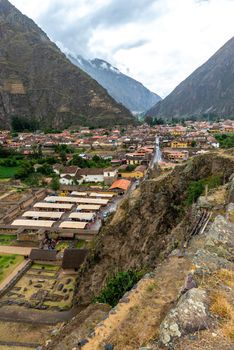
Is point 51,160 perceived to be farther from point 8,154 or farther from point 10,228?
point 10,228

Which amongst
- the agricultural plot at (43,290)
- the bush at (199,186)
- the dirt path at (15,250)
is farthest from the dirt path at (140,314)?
the dirt path at (15,250)

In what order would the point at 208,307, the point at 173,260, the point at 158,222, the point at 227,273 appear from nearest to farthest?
the point at 208,307 < the point at 227,273 < the point at 173,260 < the point at 158,222

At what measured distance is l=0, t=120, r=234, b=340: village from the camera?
71.3 ft

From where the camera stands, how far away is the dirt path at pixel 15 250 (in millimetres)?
28306

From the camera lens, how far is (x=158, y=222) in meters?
20.1

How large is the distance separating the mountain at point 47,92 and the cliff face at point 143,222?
118 m

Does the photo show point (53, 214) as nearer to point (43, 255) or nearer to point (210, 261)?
point (43, 255)

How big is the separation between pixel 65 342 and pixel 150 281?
3276 mm

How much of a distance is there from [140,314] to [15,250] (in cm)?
2358

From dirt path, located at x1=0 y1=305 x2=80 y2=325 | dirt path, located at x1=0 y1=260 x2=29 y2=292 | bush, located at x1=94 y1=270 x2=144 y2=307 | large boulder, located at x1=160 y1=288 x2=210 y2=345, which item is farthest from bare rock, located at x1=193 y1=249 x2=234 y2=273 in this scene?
dirt path, located at x1=0 y1=260 x2=29 y2=292

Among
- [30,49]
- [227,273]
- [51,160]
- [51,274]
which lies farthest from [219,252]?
[30,49]

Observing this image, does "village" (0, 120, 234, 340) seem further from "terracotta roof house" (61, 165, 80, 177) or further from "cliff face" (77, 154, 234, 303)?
"cliff face" (77, 154, 234, 303)

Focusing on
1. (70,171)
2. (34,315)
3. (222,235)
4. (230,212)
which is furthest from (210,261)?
(70,171)

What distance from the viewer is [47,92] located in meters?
149
